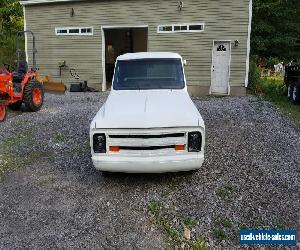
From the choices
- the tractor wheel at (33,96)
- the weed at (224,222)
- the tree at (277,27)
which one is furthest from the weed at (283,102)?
the tree at (277,27)

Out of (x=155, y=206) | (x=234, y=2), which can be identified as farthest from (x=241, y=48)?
(x=155, y=206)

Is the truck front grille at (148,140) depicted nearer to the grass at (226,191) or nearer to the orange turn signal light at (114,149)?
the orange turn signal light at (114,149)

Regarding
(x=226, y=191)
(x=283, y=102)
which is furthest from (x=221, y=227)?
(x=283, y=102)

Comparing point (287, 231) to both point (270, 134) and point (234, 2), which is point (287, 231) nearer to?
point (270, 134)

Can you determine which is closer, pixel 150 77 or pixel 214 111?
pixel 150 77

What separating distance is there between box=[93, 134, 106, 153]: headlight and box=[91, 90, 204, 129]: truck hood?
16cm

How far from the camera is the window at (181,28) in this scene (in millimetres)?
15648

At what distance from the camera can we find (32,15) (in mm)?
18375

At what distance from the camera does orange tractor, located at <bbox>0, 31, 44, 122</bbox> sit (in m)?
10.4

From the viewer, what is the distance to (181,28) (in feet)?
52.1

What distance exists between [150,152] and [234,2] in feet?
38.8

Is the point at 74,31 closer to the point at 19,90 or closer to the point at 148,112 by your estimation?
the point at 19,90

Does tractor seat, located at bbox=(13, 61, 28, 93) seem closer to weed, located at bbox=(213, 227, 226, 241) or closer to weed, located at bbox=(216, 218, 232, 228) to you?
weed, located at bbox=(216, 218, 232, 228)

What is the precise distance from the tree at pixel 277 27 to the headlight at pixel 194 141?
2387 cm
